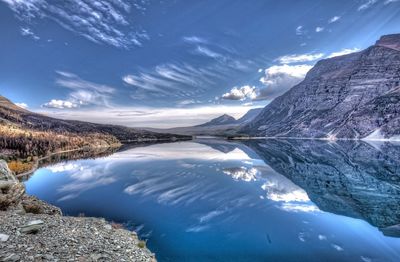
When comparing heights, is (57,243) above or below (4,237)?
below

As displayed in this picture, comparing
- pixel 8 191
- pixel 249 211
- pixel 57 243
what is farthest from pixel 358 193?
pixel 8 191

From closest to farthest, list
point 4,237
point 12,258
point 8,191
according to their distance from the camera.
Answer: point 12,258 < point 4,237 < point 8,191

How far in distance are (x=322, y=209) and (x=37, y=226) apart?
40.3 metres

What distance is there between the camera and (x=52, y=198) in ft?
195

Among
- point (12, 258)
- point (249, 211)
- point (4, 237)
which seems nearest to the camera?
point (12, 258)

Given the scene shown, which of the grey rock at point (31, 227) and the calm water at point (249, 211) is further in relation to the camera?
the calm water at point (249, 211)

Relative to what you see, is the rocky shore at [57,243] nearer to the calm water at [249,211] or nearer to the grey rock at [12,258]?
the grey rock at [12,258]

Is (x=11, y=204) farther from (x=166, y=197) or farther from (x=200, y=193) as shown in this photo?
(x=200, y=193)

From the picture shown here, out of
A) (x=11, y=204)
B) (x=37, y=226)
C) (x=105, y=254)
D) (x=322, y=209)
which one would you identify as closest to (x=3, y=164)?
(x=11, y=204)

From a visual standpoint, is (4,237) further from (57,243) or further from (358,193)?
(358,193)

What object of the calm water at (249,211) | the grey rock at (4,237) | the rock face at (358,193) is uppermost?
the grey rock at (4,237)

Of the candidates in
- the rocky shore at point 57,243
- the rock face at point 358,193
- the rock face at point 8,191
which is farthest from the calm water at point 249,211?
the rock face at point 8,191

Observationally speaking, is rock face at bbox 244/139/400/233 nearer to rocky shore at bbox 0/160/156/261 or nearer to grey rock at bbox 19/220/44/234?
rocky shore at bbox 0/160/156/261

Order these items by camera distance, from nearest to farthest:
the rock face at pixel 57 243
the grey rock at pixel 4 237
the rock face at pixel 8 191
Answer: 1. the rock face at pixel 57 243
2. the grey rock at pixel 4 237
3. the rock face at pixel 8 191
